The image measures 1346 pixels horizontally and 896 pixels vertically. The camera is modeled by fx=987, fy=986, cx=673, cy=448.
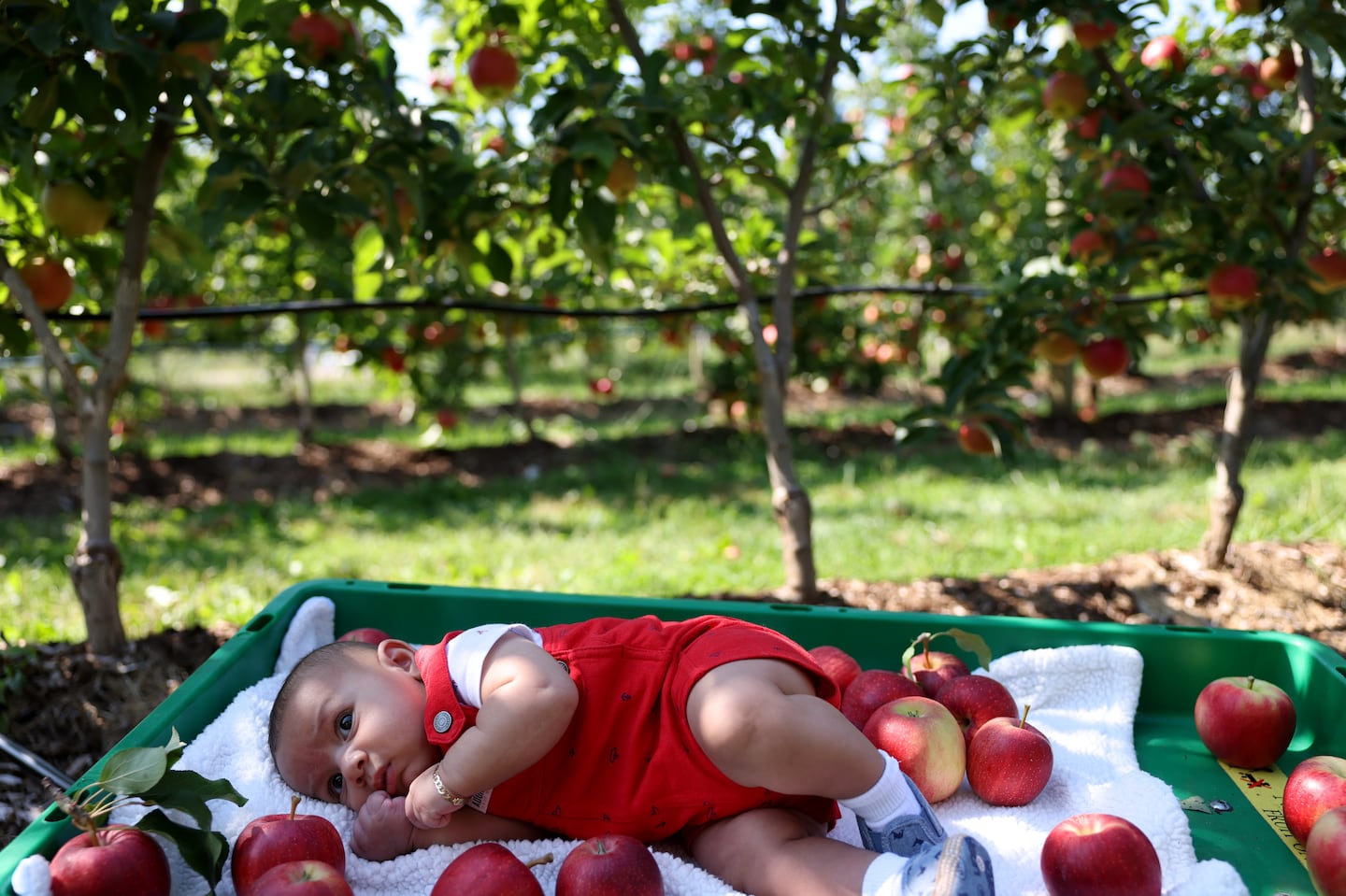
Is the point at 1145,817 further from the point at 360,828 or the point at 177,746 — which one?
the point at 177,746

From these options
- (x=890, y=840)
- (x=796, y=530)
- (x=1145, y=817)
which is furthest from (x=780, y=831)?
(x=796, y=530)

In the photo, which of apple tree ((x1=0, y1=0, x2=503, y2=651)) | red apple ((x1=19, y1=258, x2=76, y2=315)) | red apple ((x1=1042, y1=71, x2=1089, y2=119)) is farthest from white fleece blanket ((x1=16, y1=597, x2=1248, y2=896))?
red apple ((x1=1042, y1=71, x2=1089, y2=119))

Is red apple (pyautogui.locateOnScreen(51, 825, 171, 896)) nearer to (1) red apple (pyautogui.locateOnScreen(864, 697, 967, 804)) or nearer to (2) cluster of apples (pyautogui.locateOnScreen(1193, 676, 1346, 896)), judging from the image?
(1) red apple (pyautogui.locateOnScreen(864, 697, 967, 804))

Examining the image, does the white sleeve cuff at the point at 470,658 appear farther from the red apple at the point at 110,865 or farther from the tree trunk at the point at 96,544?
the tree trunk at the point at 96,544

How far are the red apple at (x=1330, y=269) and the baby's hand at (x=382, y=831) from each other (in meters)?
2.43

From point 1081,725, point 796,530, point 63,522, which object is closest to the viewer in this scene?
point 1081,725

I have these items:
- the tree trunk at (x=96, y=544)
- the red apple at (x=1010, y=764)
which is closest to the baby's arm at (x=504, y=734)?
the red apple at (x=1010, y=764)

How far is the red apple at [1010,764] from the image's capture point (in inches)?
62.6

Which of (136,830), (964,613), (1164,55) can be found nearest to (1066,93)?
(1164,55)

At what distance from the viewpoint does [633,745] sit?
152 cm

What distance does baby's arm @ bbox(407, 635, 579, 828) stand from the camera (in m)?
1.41

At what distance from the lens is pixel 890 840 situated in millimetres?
1427

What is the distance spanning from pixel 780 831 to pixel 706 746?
0.58 feet

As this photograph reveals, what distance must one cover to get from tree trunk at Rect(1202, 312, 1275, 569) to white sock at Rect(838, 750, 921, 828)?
1.74m
